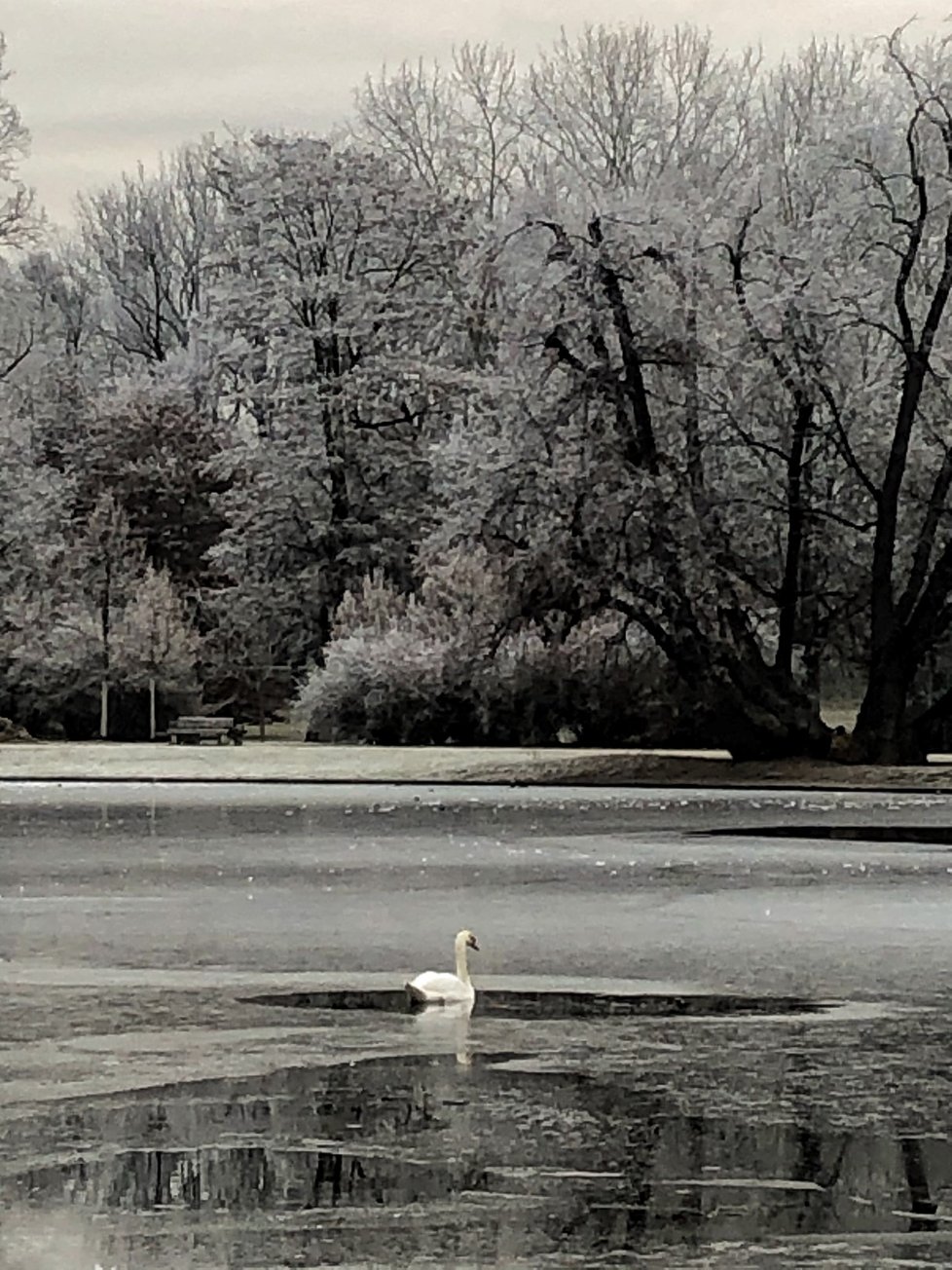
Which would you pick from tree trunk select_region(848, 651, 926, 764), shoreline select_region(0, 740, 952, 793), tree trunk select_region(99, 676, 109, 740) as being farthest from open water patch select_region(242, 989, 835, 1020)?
tree trunk select_region(99, 676, 109, 740)

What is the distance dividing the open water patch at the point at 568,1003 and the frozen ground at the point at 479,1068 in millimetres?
49

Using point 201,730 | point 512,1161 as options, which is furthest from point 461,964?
point 201,730

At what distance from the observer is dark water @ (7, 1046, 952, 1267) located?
26.7 feet

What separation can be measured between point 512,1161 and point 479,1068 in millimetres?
2253

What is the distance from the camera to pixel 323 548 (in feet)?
206

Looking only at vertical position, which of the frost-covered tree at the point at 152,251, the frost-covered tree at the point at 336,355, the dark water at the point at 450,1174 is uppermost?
the frost-covered tree at the point at 152,251

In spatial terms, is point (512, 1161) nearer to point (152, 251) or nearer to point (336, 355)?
point (336, 355)

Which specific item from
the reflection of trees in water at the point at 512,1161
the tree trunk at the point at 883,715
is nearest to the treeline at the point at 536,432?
the tree trunk at the point at 883,715

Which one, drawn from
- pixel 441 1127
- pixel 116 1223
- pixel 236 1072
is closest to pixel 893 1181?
pixel 441 1127

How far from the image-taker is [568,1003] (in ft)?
45.7

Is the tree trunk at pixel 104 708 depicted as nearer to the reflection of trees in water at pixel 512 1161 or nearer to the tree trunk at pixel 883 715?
the tree trunk at pixel 883 715

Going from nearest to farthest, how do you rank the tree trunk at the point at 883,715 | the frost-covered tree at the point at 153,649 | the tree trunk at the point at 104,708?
the tree trunk at the point at 883,715 < the tree trunk at the point at 104,708 < the frost-covered tree at the point at 153,649

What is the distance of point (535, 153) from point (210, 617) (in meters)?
14.9

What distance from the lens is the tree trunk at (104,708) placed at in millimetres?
56562
